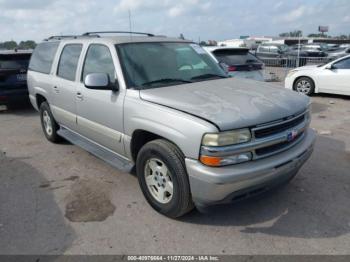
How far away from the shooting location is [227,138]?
280cm

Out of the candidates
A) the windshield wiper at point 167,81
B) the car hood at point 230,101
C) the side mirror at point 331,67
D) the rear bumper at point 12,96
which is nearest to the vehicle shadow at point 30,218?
the car hood at point 230,101

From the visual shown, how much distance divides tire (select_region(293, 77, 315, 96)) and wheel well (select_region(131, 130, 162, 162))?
8.08 m

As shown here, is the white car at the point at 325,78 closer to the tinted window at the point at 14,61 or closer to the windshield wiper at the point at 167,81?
the windshield wiper at the point at 167,81

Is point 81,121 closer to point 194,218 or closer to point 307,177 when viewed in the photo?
point 194,218

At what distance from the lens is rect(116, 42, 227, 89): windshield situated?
3.76 meters

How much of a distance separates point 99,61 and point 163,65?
88 centimetres

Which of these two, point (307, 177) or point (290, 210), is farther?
point (307, 177)

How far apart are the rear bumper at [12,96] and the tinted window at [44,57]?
2.40 m

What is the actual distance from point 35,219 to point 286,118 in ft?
9.40

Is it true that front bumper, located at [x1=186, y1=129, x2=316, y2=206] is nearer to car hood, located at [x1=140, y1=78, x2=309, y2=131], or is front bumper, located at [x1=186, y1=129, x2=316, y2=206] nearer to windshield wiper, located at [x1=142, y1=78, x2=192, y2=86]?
car hood, located at [x1=140, y1=78, x2=309, y2=131]

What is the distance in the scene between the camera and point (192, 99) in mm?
3246

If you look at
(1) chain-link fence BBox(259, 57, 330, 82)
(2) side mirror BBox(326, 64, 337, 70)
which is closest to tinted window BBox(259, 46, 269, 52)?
(1) chain-link fence BBox(259, 57, 330, 82)

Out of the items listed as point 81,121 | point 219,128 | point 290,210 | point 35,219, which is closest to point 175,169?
point 219,128

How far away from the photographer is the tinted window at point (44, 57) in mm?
5586
